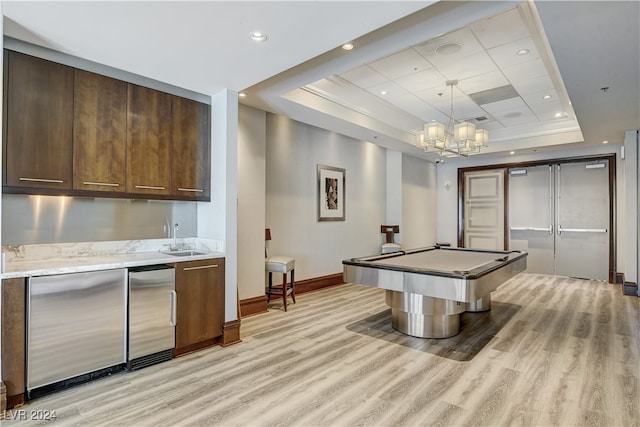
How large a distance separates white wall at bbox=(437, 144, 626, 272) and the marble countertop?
272 inches

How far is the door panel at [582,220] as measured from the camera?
6824 mm

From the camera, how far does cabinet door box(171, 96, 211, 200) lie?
3.43 metres

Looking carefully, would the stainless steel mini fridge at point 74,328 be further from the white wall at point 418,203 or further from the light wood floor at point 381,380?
the white wall at point 418,203

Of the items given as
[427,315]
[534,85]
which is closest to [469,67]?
[534,85]

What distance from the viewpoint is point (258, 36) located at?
2514 millimetres

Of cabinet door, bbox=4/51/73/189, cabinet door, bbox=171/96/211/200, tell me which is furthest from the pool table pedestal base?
cabinet door, bbox=4/51/73/189

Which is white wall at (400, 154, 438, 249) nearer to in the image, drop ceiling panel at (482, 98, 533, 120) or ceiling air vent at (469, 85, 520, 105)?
drop ceiling panel at (482, 98, 533, 120)

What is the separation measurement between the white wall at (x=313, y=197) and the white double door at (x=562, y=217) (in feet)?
11.2

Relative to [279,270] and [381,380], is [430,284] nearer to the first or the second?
[381,380]

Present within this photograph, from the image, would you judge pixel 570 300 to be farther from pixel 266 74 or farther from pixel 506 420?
pixel 266 74

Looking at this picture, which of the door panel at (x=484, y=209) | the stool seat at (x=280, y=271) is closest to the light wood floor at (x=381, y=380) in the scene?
the stool seat at (x=280, y=271)

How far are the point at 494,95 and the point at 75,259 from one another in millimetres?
5790

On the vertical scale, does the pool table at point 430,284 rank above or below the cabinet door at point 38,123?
below

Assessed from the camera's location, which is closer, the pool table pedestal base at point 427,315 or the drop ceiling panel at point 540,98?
the pool table pedestal base at point 427,315
